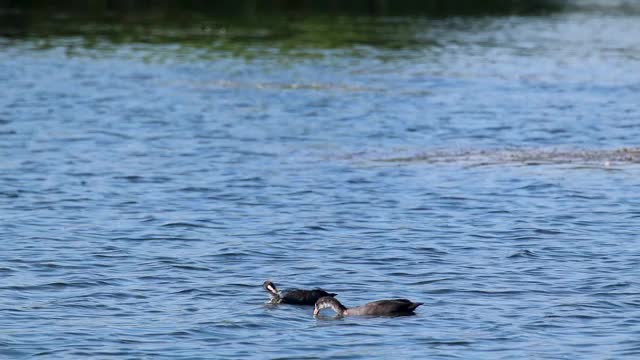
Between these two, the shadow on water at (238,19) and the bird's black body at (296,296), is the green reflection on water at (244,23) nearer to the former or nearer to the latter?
the shadow on water at (238,19)

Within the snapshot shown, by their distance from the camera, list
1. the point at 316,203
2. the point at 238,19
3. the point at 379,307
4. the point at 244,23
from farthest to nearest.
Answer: the point at 238,19 → the point at 244,23 → the point at 316,203 → the point at 379,307

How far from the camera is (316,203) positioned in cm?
2602

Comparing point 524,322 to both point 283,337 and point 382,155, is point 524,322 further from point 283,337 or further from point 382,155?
point 382,155

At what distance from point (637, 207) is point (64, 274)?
32.5 feet

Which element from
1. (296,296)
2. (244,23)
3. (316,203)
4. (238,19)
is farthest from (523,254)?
(238,19)

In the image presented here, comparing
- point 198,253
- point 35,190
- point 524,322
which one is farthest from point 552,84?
point 524,322

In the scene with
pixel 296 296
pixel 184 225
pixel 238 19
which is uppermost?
pixel 296 296

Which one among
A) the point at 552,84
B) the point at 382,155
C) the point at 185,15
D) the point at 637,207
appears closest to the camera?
the point at 637,207

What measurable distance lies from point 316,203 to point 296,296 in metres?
7.73

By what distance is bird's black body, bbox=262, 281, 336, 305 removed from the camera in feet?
59.7

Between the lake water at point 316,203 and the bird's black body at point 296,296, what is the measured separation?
0.12 m

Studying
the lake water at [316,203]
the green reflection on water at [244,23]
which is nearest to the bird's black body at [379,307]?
the lake water at [316,203]

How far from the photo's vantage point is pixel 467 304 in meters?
18.6

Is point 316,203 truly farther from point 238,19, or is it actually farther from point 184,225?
point 238,19
